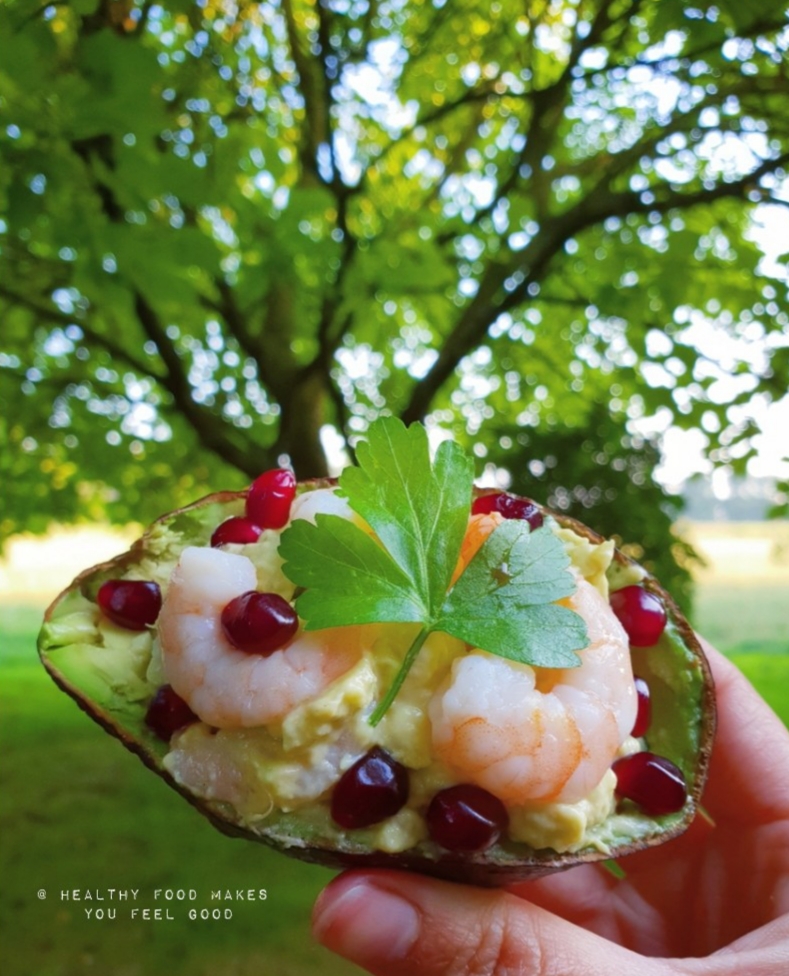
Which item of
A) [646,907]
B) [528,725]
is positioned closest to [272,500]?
[528,725]

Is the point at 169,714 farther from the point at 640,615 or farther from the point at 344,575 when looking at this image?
the point at 640,615

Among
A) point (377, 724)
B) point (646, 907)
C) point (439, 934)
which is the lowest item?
point (646, 907)

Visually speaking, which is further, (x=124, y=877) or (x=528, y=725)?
(x=124, y=877)

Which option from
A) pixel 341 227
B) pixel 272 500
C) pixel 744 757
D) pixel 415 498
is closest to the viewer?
pixel 415 498

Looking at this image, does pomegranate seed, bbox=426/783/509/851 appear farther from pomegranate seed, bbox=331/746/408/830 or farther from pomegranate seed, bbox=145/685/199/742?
pomegranate seed, bbox=145/685/199/742

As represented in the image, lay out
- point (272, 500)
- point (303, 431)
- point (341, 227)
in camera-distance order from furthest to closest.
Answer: point (303, 431) < point (341, 227) < point (272, 500)

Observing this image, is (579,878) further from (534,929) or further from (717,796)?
(534,929)

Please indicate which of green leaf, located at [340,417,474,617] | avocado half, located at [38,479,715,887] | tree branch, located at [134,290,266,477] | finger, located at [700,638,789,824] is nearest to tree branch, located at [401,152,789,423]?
tree branch, located at [134,290,266,477]

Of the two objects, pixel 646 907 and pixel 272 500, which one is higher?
pixel 272 500
